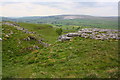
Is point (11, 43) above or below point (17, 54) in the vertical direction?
above

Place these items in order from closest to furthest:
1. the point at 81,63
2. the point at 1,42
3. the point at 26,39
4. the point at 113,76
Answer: the point at 113,76 < the point at 81,63 < the point at 1,42 < the point at 26,39

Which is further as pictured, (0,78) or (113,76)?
(0,78)

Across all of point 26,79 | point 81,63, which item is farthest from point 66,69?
point 26,79

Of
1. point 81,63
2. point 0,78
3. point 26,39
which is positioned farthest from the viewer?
point 26,39

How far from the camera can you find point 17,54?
29625 millimetres

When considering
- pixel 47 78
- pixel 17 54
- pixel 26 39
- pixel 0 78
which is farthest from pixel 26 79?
pixel 26 39

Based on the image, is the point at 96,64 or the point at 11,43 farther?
the point at 11,43

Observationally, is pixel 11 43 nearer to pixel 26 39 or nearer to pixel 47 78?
pixel 26 39

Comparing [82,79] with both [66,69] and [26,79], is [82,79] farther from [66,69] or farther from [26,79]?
[26,79]

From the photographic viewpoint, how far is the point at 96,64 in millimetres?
17156

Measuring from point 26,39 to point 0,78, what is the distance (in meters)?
27.3

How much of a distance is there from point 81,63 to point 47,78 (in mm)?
6666

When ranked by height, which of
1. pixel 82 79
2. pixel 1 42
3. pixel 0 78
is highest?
pixel 1 42

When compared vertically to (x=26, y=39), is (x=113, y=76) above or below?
below
